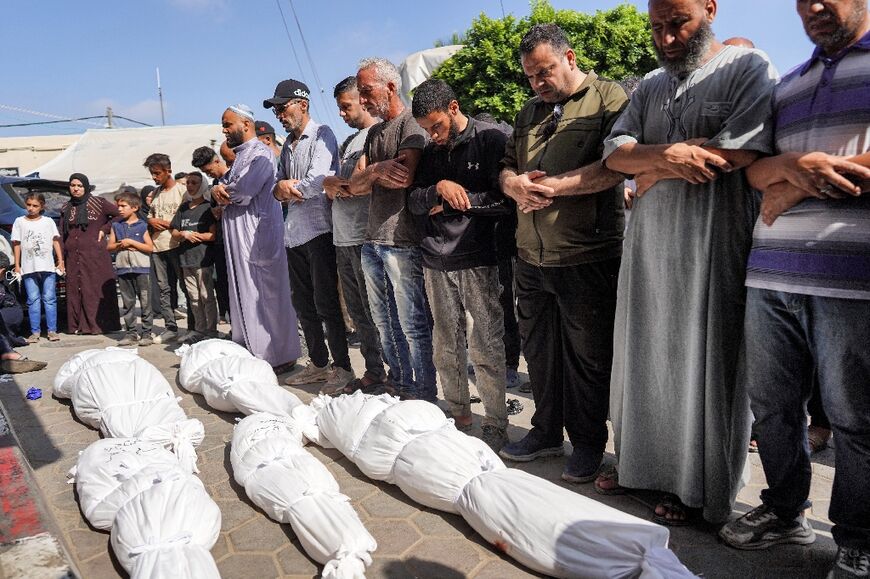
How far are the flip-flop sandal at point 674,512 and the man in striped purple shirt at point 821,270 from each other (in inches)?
17.1

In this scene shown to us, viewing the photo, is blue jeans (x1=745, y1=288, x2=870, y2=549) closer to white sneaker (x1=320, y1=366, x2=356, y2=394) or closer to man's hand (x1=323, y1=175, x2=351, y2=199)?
man's hand (x1=323, y1=175, x2=351, y2=199)

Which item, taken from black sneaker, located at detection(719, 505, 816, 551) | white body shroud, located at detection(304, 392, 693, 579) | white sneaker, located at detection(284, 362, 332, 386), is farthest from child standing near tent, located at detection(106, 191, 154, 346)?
black sneaker, located at detection(719, 505, 816, 551)

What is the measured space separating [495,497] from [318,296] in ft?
8.28

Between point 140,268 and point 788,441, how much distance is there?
661cm

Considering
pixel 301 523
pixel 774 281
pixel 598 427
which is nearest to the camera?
pixel 774 281

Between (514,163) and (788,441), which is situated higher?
(514,163)

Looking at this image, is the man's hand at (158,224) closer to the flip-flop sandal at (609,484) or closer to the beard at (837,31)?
the flip-flop sandal at (609,484)

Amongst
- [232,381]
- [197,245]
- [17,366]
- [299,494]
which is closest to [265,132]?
[197,245]

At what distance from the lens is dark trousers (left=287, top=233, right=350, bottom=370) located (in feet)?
14.5

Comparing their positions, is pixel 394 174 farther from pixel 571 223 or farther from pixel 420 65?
pixel 420 65

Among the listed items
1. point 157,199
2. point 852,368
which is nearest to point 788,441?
point 852,368

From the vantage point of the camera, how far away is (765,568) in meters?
2.06

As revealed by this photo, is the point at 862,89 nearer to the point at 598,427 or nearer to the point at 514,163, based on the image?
the point at 514,163

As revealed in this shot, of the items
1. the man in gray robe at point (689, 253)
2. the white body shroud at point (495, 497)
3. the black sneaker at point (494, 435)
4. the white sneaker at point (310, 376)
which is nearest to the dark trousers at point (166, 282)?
the white sneaker at point (310, 376)
